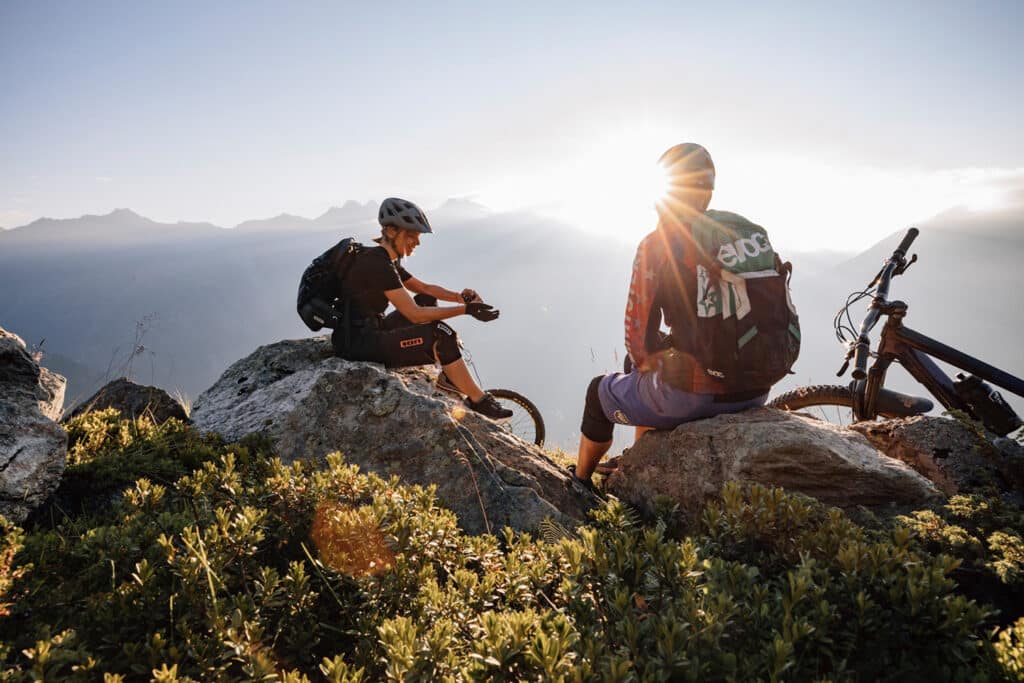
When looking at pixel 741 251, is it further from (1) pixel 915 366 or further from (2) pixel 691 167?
(1) pixel 915 366

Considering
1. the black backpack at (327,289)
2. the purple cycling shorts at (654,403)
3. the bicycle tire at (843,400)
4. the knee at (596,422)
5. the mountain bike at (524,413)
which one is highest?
the black backpack at (327,289)

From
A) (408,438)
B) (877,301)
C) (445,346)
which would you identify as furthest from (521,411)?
(877,301)

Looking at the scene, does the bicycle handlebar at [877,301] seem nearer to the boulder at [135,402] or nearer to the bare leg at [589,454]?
the bare leg at [589,454]

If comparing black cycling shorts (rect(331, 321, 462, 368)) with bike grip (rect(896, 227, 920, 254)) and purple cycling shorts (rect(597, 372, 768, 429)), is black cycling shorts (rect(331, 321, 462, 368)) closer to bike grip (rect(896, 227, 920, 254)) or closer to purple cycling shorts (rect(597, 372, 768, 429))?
purple cycling shorts (rect(597, 372, 768, 429))

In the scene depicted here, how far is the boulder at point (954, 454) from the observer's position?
428 cm

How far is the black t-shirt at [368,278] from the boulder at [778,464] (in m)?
3.62

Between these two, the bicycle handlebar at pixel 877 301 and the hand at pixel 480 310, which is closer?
the bicycle handlebar at pixel 877 301

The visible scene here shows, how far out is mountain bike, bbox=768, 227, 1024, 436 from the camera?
547 centimetres

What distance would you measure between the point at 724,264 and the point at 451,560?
121 inches

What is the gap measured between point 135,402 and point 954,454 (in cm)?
823

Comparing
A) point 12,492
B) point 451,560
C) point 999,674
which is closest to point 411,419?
point 451,560

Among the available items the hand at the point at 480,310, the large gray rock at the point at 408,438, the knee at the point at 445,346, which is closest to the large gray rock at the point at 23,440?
the large gray rock at the point at 408,438

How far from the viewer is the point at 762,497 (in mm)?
2746

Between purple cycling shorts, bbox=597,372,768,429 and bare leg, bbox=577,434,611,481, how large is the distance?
0.34m
